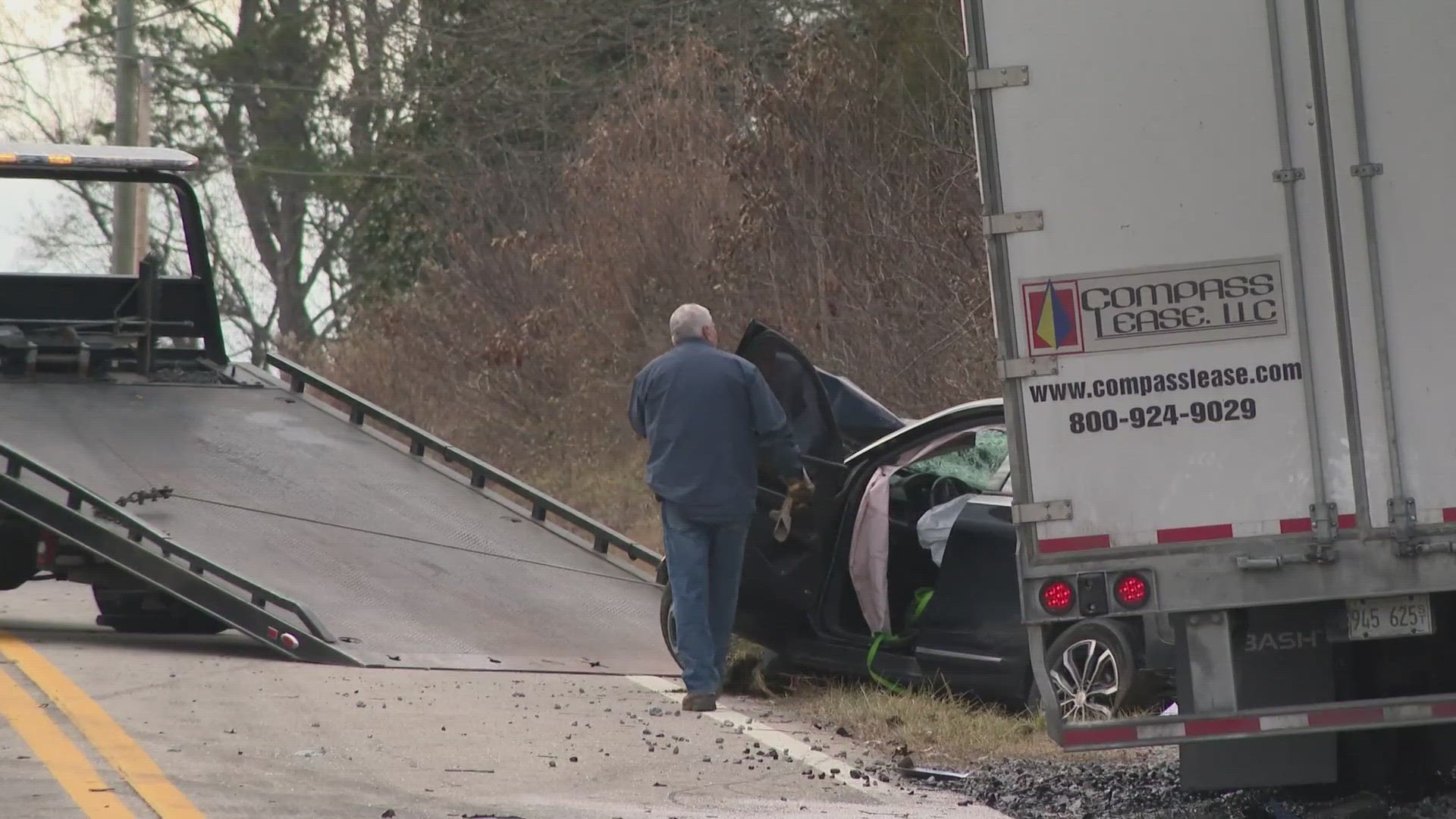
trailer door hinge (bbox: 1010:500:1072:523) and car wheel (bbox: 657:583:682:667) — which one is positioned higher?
trailer door hinge (bbox: 1010:500:1072:523)

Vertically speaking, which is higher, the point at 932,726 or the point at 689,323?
the point at 689,323

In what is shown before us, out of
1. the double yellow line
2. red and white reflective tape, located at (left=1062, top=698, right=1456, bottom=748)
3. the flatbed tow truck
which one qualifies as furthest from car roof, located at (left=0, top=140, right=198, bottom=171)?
red and white reflective tape, located at (left=1062, top=698, right=1456, bottom=748)

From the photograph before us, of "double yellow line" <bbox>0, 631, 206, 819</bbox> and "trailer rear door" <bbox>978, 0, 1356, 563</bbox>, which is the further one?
"double yellow line" <bbox>0, 631, 206, 819</bbox>

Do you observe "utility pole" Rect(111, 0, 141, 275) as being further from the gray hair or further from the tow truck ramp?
the gray hair

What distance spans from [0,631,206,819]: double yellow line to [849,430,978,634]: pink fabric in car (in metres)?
3.40

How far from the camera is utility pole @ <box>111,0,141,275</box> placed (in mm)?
26422

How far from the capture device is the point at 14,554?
37.4ft

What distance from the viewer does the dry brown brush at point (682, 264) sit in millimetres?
17328

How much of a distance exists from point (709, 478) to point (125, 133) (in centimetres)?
1926

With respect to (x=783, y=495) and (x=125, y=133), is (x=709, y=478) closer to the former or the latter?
(x=783, y=495)

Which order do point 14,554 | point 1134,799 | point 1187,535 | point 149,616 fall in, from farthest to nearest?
point 149,616
point 14,554
point 1134,799
point 1187,535

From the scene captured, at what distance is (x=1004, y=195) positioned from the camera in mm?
6758

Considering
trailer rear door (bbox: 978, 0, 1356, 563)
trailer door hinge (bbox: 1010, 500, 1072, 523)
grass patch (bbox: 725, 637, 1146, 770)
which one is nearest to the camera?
trailer rear door (bbox: 978, 0, 1356, 563)

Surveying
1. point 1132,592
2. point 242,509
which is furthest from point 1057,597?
point 242,509
